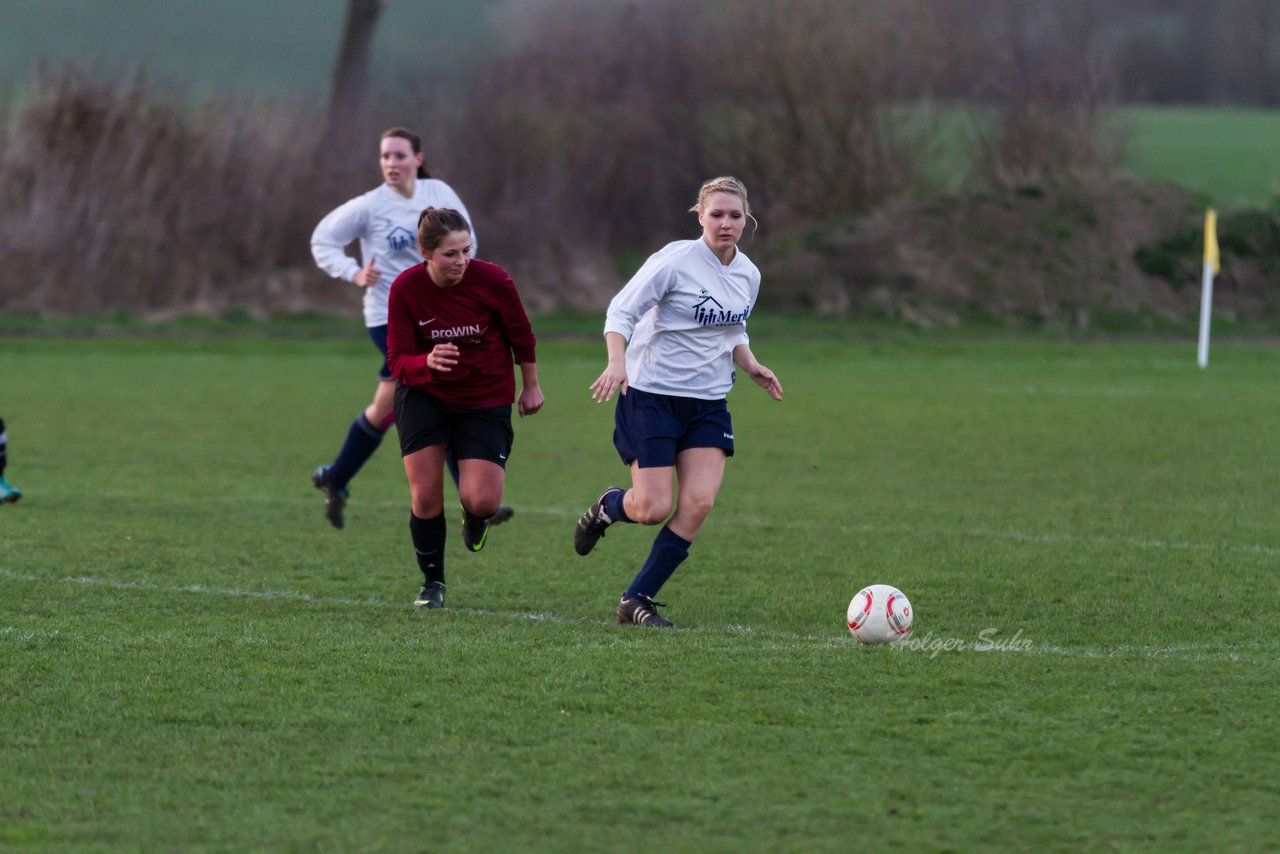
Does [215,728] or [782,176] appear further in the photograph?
[782,176]

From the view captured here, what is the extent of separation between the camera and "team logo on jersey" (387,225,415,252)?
9.32 m

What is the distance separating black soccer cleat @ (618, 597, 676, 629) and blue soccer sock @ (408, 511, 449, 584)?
932mm

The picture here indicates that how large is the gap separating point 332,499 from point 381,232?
1.54m

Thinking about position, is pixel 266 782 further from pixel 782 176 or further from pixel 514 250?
pixel 782 176

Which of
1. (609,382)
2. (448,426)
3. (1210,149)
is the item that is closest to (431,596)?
(448,426)

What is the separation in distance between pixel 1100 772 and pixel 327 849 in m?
2.06

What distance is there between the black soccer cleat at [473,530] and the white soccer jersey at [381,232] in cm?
243

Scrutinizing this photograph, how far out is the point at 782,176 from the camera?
31.1 m

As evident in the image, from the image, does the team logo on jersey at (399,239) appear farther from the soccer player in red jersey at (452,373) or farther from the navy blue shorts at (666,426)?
the navy blue shorts at (666,426)

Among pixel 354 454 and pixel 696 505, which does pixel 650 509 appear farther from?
pixel 354 454

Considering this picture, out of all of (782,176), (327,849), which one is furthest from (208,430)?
A: (782,176)

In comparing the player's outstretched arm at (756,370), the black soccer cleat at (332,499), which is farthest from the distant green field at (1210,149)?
the player's outstretched arm at (756,370)

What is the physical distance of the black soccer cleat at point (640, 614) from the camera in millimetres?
6500

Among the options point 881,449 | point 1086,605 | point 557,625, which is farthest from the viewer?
point 881,449
